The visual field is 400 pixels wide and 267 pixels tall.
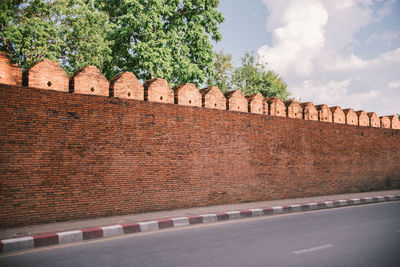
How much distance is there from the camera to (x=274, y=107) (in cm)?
1264

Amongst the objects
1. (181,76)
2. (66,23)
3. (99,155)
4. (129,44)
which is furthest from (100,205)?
(66,23)

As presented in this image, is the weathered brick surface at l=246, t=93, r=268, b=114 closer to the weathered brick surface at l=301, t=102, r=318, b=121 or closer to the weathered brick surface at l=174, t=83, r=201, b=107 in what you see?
the weathered brick surface at l=174, t=83, r=201, b=107

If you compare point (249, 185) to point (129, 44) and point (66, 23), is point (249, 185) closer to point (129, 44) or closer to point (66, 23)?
point (129, 44)

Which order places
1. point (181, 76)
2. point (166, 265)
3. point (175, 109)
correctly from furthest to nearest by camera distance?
point (181, 76), point (175, 109), point (166, 265)

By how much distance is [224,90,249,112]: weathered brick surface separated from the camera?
37.0ft

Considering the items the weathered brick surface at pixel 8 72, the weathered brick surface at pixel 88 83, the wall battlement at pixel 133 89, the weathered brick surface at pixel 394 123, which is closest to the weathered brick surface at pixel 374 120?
the weathered brick surface at pixel 394 123

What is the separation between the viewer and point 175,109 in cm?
976

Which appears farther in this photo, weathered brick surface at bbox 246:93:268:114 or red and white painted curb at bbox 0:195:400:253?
weathered brick surface at bbox 246:93:268:114

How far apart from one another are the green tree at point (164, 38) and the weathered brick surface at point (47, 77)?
9785 millimetres

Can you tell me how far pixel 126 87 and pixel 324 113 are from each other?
352 inches

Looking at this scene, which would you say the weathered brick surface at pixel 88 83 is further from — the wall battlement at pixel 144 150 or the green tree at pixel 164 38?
the green tree at pixel 164 38

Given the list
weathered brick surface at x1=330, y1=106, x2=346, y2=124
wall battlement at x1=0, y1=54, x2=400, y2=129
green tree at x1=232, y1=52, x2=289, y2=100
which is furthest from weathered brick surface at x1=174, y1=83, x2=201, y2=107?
green tree at x1=232, y1=52, x2=289, y2=100

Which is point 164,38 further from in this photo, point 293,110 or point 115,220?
point 115,220

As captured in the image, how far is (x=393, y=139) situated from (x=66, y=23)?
1856 cm
